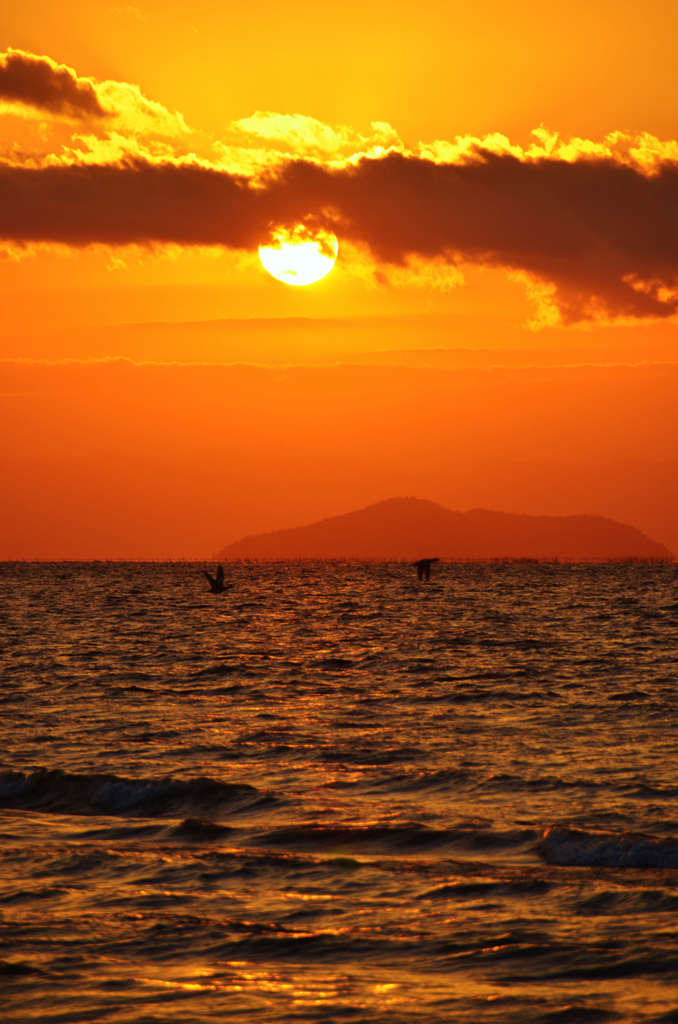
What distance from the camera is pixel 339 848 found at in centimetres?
1480

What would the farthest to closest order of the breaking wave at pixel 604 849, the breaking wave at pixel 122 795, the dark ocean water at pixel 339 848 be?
the breaking wave at pixel 122 795
the breaking wave at pixel 604 849
the dark ocean water at pixel 339 848

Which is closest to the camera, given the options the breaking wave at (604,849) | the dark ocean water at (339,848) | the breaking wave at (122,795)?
the dark ocean water at (339,848)

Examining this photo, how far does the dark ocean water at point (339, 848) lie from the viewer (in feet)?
32.8

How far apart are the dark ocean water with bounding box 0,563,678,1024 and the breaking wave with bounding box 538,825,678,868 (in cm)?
4

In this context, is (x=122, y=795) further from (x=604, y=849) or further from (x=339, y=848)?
(x=604, y=849)

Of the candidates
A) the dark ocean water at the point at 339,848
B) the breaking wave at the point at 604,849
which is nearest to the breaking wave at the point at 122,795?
the dark ocean water at the point at 339,848

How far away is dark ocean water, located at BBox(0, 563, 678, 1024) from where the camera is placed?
10008 millimetres

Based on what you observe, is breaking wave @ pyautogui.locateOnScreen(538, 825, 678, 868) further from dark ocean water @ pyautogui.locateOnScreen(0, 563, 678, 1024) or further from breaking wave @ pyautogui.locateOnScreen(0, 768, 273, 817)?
breaking wave @ pyautogui.locateOnScreen(0, 768, 273, 817)

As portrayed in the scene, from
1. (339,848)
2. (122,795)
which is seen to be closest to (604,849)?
(339,848)

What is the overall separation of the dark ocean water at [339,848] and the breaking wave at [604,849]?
0.14 feet

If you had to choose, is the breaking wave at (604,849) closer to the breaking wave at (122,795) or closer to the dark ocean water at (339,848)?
the dark ocean water at (339,848)

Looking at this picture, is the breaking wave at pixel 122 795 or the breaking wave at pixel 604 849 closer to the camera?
the breaking wave at pixel 604 849

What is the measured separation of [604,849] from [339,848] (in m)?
3.72

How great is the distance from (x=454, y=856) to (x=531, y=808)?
2.94 meters
